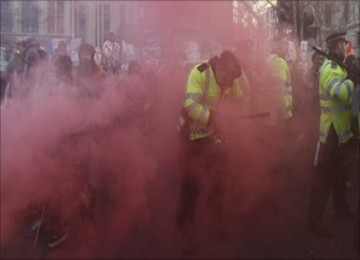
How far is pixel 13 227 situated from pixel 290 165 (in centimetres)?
353

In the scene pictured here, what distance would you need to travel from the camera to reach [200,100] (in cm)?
470

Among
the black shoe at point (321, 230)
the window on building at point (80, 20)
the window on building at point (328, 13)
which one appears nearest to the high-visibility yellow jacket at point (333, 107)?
the black shoe at point (321, 230)

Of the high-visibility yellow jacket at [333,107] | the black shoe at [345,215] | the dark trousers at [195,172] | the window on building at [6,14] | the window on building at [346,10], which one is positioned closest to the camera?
the dark trousers at [195,172]

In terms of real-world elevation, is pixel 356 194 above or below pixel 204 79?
below

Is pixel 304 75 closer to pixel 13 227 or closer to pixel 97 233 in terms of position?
pixel 97 233

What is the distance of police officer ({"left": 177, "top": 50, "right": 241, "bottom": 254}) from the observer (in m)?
4.70

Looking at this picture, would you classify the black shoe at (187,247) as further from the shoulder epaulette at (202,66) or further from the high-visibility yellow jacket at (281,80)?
the high-visibility yellow jacket at (281,80)

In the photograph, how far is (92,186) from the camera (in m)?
5.06

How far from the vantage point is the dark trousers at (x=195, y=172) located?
488cm

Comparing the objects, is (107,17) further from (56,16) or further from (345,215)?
(345,215)

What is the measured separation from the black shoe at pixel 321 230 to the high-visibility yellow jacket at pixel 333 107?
810 millimetres

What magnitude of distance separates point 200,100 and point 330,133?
4.49ft

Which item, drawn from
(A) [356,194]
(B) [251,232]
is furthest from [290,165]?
(B) [251,232]

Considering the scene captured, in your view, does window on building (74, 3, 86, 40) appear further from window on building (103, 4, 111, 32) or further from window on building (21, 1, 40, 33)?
window on building (21, 1, 40, 33)
